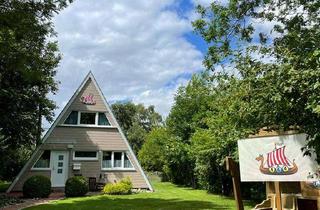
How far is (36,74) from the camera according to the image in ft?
45.9

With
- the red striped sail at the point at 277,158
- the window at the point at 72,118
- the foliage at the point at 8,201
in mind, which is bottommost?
the foliage at the point at 8,201

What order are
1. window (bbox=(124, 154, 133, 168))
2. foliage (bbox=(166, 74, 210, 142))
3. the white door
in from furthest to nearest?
foliage (bbox=(166, 74, 210, 142))
window (bbox=(124, 154, 133, 168))
the white door

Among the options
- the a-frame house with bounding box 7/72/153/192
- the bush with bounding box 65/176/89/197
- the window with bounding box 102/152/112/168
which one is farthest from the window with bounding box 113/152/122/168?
the bush with bounding box 65/176/89/197

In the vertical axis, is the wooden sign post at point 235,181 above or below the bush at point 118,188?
above

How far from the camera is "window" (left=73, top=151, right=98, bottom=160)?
23730mm

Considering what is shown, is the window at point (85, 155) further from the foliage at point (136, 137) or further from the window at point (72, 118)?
the foliage at point (136, 137)

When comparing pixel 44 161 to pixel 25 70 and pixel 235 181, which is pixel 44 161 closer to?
pixel 25 70

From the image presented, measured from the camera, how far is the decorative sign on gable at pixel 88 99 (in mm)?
24109

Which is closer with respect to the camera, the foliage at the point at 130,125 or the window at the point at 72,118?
the window at the point at 72,118

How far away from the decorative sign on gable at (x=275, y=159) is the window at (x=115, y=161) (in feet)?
53.8

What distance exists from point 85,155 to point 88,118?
2330 millimetres

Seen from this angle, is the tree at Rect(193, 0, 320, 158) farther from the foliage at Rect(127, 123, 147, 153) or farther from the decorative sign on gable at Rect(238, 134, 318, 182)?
the foliage at Rect(127, 123, 147, 153)

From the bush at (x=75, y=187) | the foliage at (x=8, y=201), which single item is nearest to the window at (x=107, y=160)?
the bush at (x=75, y=187)

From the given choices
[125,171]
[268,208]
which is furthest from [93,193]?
[268,208]
